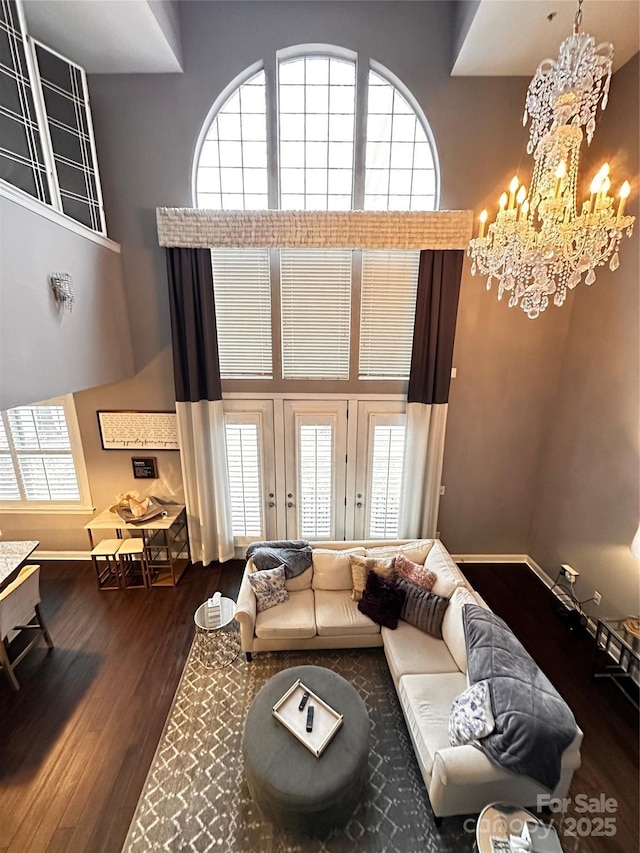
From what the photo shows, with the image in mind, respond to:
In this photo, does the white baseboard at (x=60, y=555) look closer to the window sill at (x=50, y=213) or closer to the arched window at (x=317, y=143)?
the window sill at (x=50, y=213)

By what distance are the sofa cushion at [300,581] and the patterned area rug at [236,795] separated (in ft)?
2.60

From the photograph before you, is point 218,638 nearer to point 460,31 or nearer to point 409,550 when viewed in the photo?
point 409,550

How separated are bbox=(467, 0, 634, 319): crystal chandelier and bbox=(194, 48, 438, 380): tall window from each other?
1.59 meters

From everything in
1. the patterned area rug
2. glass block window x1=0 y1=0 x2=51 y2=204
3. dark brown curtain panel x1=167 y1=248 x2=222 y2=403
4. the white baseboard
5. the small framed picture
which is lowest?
the patterned area rug

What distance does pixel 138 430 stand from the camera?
4.21 m

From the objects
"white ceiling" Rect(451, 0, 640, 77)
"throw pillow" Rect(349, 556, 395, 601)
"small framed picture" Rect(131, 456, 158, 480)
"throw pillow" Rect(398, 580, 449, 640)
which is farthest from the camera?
"small framed picture" Rect(131, 456, 158, 480)

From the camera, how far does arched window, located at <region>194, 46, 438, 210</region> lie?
3.58 metres

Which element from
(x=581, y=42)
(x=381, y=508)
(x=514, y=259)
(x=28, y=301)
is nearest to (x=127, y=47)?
(x=28, y=301)

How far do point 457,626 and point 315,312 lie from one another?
10.8 feet

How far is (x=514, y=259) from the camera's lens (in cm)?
227

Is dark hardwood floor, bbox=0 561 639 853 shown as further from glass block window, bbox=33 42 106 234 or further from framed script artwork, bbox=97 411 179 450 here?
glass block window, bbox=33 42 106 234

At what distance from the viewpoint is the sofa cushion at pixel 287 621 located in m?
3.08

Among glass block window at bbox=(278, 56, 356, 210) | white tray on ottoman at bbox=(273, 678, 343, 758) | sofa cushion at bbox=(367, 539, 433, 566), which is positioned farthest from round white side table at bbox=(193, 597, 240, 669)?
glass block window at bbox=(278, 56, 356, 210)

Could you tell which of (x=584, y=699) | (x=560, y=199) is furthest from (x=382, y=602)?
(x=560, y=199)
